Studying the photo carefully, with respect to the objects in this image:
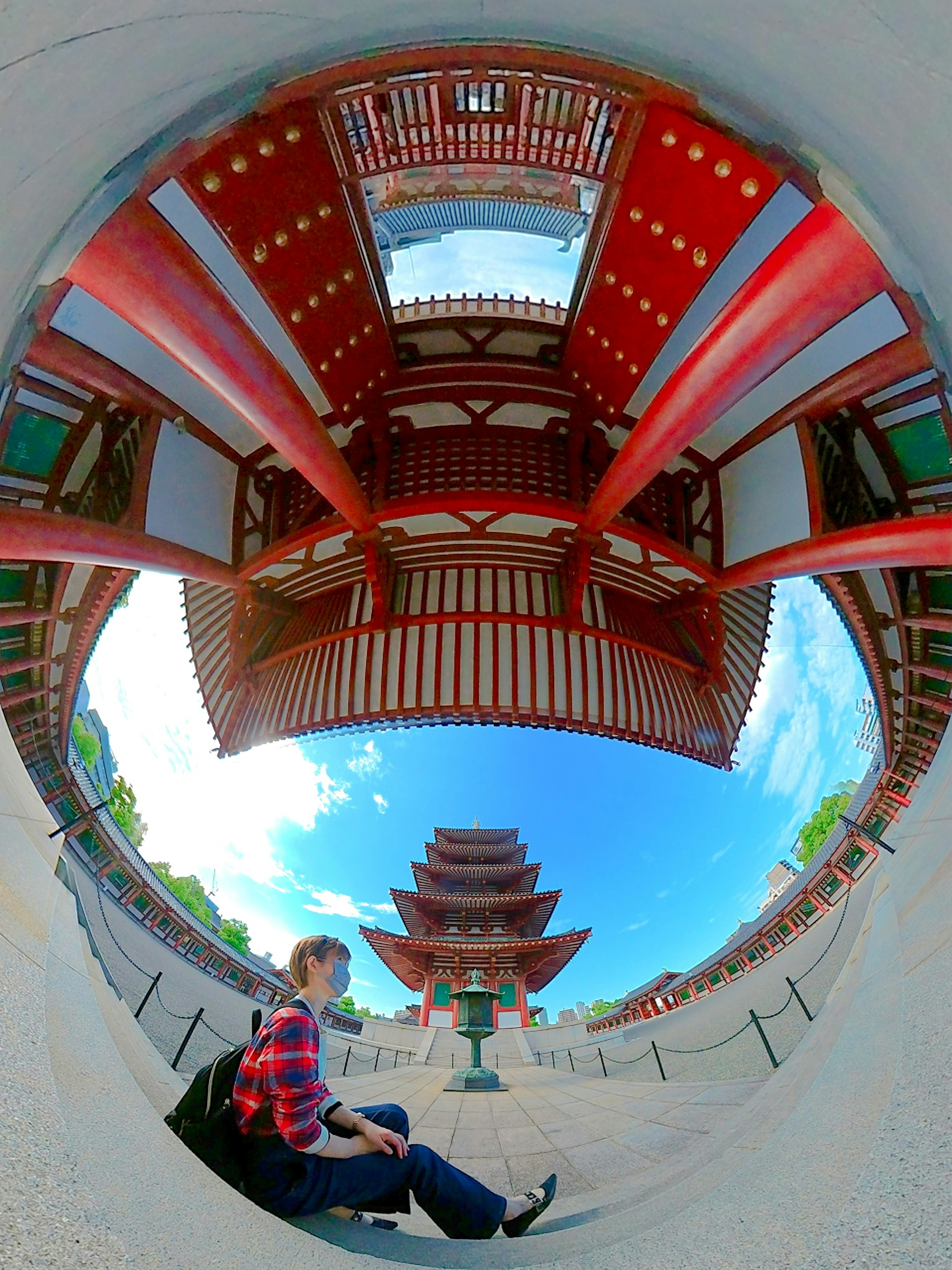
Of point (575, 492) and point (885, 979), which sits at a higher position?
point (575, 492)

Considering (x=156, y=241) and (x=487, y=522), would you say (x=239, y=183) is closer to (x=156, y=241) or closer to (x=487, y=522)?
(x=156, y=241)

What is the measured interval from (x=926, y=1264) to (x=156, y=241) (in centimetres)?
162

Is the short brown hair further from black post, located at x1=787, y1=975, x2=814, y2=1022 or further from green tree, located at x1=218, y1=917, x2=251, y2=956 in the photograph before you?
black post, located at x1=787, y1=975, x2=814, y2=1022

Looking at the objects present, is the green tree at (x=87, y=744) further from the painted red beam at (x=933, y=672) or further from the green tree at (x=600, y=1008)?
the painted red beam at (x=933, y=672)

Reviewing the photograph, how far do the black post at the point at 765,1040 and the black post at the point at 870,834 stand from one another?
0.38 m

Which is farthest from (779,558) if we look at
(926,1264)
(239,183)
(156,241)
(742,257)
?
(239,183)

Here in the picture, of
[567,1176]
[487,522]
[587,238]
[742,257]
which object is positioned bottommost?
[567,1176]

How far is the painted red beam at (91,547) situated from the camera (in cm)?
116

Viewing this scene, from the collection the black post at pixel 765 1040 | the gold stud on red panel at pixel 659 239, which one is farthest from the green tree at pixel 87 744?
the gold stud on red panel at pixel 659 239

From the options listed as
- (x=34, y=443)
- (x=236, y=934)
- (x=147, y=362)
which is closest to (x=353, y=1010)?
(x=236, y=934)

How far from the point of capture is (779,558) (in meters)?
1.71

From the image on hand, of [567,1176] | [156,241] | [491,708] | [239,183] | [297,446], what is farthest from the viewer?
[491,708]

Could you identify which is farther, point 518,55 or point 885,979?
point 518,55

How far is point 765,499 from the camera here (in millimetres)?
1986
